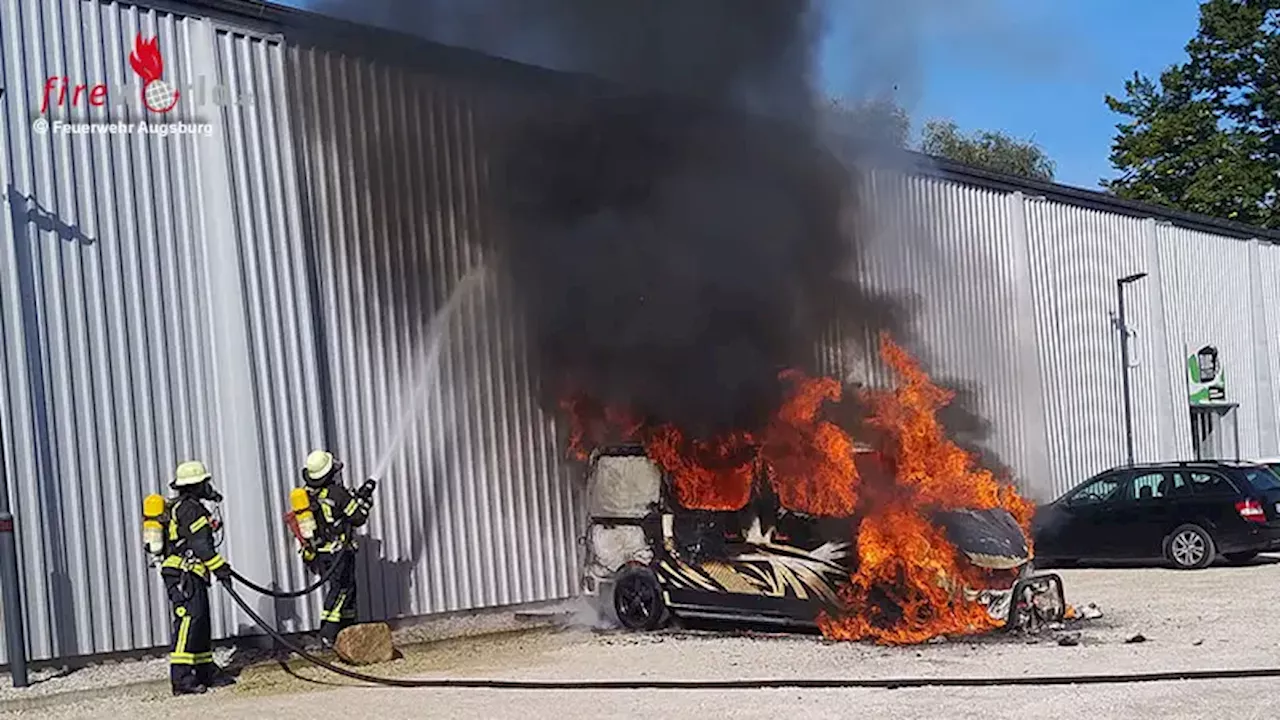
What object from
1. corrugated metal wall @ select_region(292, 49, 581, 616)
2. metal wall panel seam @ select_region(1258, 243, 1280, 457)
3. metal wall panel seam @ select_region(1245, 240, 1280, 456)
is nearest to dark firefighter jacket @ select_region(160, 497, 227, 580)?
corrugated metal wall @ select_region(292, 49, 581, 616)

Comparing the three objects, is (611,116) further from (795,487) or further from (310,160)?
(795,487)

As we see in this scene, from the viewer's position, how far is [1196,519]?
17875 mm

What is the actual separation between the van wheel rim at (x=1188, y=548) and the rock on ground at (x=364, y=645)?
10501 millimetres

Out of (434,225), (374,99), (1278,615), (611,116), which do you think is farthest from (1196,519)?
(374,99)

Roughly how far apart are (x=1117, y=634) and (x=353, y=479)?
745 centimetres

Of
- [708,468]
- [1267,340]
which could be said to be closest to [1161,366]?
[1267,340]

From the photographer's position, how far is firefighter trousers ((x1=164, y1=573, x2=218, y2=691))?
11250mm

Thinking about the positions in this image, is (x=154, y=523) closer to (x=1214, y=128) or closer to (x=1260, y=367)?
(x=1260, y=367)

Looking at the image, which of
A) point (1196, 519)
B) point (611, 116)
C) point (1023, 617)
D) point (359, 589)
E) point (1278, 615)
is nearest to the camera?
point (1023, 617)

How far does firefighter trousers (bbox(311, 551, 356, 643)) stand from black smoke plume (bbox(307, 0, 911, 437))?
145 inches

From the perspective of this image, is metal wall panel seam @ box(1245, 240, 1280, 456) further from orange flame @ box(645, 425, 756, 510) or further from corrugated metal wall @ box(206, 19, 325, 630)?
corrugated metal wall @ box(206, 19, 325, 630)

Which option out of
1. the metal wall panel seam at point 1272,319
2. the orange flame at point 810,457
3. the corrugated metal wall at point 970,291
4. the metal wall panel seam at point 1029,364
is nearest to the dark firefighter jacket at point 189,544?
the orange flame at point 810,457

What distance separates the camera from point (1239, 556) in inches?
713

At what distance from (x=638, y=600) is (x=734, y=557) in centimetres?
139
